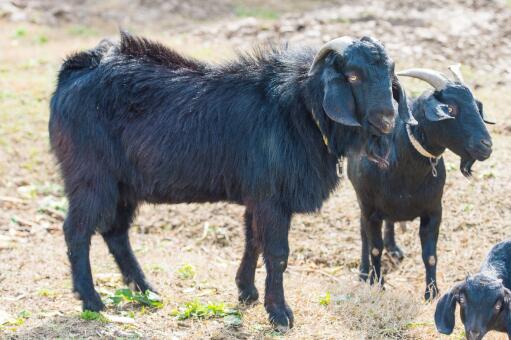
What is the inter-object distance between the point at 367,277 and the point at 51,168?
394cm

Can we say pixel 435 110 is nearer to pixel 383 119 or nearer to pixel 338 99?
pixel 383 119

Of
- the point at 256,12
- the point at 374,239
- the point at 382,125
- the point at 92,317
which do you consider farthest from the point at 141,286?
the point at 256,12

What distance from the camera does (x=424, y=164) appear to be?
6629mm

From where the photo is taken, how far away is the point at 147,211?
29.1ft

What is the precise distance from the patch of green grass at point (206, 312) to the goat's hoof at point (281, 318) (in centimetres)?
25

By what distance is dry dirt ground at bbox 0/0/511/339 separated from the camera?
614 cm

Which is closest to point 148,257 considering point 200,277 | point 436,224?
point 200,277

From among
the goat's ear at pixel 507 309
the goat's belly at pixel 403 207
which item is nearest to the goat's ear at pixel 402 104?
the goat's belly at pixel 403 207

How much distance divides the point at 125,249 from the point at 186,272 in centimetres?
68

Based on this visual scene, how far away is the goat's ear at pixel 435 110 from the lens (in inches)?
243

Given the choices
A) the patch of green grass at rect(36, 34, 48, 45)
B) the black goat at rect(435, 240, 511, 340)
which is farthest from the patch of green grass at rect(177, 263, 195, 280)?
the patch of green grass at rect(36, 34, 48, 45)

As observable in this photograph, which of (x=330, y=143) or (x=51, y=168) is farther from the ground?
(x=330, y=143)

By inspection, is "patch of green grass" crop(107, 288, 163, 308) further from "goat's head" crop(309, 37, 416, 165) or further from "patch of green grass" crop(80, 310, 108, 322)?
"goat's head" crop(309, 37, 416, 165)

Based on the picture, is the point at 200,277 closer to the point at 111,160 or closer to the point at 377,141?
the point at 111,160
